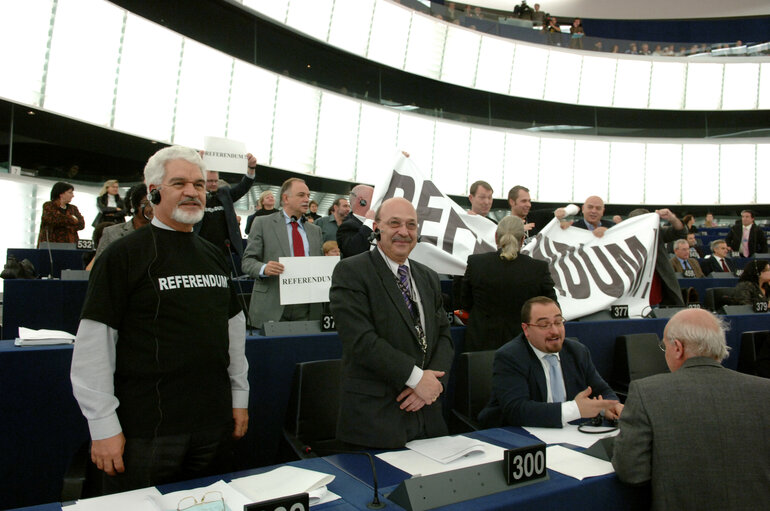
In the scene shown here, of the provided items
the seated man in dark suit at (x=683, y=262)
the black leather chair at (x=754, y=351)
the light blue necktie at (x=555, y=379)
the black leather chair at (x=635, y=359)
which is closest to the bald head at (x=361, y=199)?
the light blue necktie at (x=555, y=379)

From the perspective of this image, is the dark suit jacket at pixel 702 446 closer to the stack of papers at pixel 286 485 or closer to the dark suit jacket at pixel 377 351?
the dark suit jacket at pixel 377 351

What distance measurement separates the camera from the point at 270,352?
289 centimetres

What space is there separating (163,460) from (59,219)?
17.3 feet

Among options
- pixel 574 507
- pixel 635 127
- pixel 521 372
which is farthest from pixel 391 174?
pixel 635 127

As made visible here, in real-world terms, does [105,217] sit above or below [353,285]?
above

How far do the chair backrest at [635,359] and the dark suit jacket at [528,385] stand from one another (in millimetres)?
1221

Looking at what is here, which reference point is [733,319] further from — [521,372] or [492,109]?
[492,109]

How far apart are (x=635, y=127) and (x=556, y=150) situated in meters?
2.81

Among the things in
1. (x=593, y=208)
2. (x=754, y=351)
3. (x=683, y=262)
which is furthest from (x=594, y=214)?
(x=683, y=262)

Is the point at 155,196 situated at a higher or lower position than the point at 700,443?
higher

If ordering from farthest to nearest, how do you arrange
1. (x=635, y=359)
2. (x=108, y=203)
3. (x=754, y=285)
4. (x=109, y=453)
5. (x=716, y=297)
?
1. (x=108, y=203)
2. (x=716, y=297)
3. (x=754, y=285)
4. (x=635, y=359)
5. (x=109, y=453)

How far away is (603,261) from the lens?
454cm

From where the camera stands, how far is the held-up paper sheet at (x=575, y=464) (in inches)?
61.8

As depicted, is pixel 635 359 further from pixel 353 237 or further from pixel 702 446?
pixel 702 446
